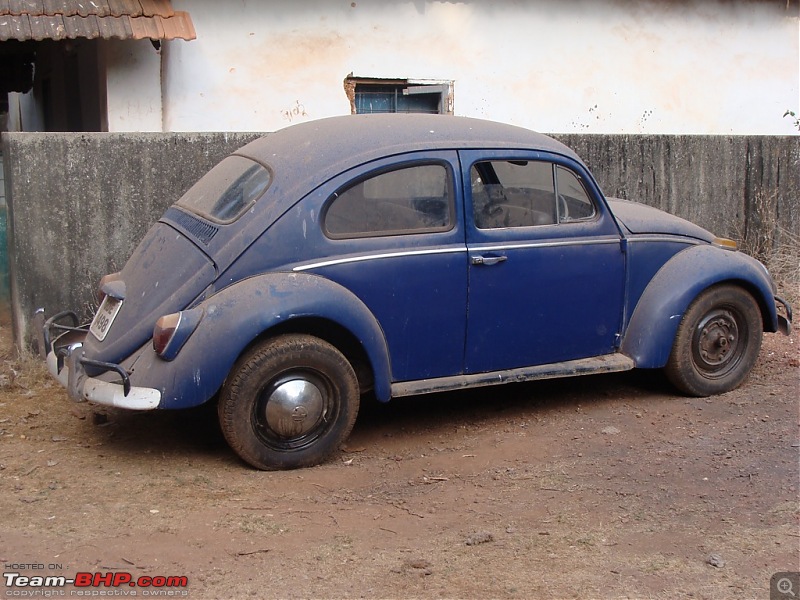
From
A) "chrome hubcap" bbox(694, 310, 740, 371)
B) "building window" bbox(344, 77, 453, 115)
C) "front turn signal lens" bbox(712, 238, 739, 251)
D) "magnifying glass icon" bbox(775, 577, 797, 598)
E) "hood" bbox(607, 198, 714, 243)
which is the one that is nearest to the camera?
"magnifying glass icon" bbox(775, 577, 797, 598)

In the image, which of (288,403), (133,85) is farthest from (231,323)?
(133,85)

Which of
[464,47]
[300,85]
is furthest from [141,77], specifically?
[464,47]

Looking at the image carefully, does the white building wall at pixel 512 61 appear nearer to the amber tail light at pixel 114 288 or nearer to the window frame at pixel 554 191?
the amber tail light at pixel 114 288

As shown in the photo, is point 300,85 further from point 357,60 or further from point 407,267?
point 407,267

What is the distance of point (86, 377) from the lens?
488 cm

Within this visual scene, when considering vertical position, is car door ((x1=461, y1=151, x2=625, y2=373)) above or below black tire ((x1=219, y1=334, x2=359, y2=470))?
above

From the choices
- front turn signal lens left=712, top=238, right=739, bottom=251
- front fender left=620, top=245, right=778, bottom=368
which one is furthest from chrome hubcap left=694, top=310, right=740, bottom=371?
front turn signal lens left=712, top=238, right=739, bottom=251

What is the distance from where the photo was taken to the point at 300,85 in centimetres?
893

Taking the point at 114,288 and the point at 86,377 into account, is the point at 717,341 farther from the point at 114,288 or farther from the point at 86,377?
the point at 86,377

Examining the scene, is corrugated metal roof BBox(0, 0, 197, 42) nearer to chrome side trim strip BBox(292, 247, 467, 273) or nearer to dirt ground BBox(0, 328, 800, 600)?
dirt ground BBox(0, 328, 800, 600)

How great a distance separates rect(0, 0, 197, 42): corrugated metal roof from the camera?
719 cm

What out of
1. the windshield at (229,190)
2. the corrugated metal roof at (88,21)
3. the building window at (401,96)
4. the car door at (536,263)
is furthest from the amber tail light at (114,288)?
the building window at (401,96)

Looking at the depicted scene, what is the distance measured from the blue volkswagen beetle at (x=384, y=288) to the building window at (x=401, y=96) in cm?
386

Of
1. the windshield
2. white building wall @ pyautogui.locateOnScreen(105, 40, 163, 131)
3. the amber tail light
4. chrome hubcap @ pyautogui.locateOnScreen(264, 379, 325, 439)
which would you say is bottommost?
chrome hubcap @ pyautogui.locateOnScreen(264, 379, 325, 439)
